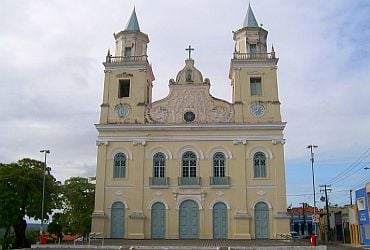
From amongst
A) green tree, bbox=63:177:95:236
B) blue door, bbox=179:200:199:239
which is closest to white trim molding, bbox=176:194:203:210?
blue door, bbox=179:200:199:239

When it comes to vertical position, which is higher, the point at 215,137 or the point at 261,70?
the point at 261,70

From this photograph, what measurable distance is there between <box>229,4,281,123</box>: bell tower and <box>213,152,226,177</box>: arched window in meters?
3.15

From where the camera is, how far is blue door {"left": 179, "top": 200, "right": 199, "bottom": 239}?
3362 cm

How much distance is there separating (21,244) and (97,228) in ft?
17.8

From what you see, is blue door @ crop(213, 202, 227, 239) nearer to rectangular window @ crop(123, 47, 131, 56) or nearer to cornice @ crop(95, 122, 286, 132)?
cornice @ crop(95, 122, 286, 132)

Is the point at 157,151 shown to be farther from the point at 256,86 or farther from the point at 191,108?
the point at 256,86

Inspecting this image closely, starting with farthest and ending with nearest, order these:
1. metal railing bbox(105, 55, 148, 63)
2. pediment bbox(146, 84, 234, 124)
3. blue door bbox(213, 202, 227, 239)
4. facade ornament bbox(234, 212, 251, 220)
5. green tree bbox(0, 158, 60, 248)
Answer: metal railing bbox(105, 55, 148, 63) → pediment bbox(146, 84, 234, 124) → blue door bbox(213, 202, 227, 239) → facade ornament bbox(234, 212, 251, 220) → green tree bbox(0, 158, 60, 248)

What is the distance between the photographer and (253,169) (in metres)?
34.6

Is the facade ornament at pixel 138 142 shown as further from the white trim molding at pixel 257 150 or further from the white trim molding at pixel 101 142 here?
the white trim molding at pixel 257 150

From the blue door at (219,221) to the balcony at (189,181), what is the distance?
2213mm

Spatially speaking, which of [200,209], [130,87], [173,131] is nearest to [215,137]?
[173,131]

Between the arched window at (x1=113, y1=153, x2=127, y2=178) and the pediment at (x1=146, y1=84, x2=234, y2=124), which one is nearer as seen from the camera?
the arched window at (x1=113, y1=153, x2=127, y2=178)

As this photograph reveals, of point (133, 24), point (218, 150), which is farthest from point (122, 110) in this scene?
point (218, 150)

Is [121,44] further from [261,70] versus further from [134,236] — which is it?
[134,236]
